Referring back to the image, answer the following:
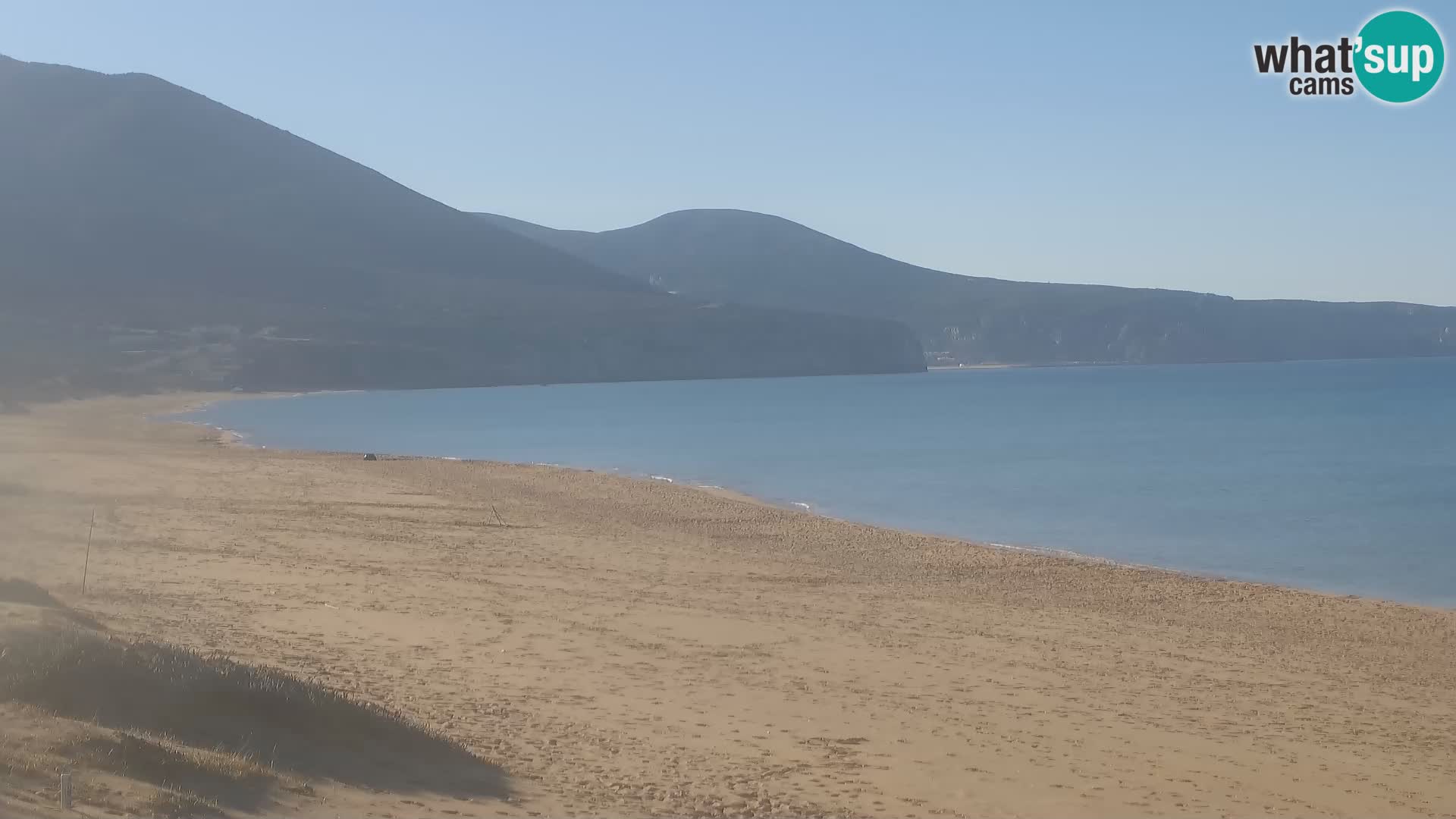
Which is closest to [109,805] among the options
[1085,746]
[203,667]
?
[203,667]

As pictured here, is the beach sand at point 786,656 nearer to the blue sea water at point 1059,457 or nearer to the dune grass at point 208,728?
the dune grass at point 208,728

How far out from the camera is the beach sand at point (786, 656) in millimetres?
9383

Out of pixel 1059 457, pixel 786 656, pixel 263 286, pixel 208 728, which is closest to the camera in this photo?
pixel 208 728

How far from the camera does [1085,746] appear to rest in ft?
34.7

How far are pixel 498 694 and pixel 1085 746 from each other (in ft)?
16.6

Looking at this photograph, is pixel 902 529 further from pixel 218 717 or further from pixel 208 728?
pixel 208 728

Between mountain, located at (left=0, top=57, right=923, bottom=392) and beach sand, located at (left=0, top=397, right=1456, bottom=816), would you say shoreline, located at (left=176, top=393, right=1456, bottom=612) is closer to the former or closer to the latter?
beach sand, located at (left=0, top=397, right=1456, bottom=816)

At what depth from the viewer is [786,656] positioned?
13703mm

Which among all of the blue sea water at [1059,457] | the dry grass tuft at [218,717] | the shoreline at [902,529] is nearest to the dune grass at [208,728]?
the dry grass tuft at [218,717]

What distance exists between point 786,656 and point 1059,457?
40666 millimetres

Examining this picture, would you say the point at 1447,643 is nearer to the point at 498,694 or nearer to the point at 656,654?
the point at 656,654

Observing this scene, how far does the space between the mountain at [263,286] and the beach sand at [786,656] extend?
8321 cm

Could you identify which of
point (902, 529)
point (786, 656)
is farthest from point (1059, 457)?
point (786, 656)

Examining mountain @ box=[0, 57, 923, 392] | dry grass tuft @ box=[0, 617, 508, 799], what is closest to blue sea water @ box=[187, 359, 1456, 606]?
mountain @ box=[0, 57, 923, 392]
